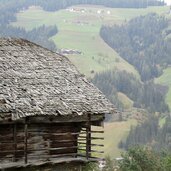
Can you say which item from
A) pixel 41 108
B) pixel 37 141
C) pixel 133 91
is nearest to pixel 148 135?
pixel 133 91

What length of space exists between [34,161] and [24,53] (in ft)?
15.3

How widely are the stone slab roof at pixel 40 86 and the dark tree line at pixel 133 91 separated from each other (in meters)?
159

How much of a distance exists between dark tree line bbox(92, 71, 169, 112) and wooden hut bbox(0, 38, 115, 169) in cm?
15941

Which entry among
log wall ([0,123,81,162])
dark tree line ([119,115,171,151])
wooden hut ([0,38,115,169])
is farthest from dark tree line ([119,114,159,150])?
log wall ([0,123,81,162])

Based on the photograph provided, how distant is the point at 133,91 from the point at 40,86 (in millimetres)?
178652

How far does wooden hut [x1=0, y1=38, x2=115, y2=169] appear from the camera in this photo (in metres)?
17.2

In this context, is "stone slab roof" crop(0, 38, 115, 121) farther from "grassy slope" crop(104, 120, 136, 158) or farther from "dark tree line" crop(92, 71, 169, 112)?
"dark tree line" crop(92, 71, 169, 112)

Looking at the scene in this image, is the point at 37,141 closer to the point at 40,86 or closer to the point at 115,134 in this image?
the point at 40,86

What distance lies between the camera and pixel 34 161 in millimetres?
18031

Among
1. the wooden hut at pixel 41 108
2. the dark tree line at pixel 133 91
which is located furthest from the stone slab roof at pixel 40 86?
the dark tree line at pixel 133 91

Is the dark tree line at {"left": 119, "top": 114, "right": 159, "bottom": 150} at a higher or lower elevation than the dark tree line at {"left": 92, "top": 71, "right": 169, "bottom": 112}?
lower

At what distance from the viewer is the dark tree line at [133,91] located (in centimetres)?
18325

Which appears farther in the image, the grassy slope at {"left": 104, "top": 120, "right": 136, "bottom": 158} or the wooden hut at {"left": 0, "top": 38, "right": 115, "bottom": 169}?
the grassy slope at {"left": 104, "top": 120, "right": 136, "bottom": 158}

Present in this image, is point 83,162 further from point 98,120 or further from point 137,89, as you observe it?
point 137,89
